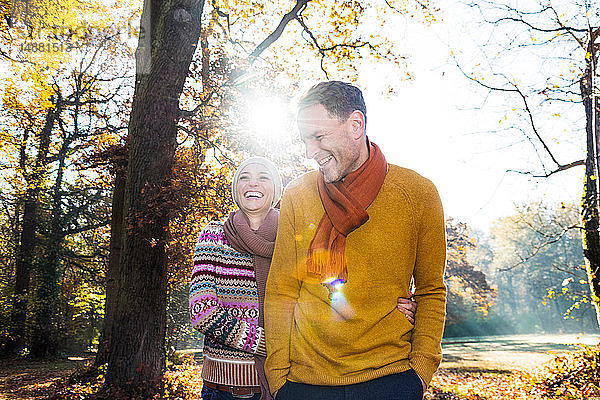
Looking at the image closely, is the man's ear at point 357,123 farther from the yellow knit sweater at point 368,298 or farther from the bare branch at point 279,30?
the bare branch at point 279,30

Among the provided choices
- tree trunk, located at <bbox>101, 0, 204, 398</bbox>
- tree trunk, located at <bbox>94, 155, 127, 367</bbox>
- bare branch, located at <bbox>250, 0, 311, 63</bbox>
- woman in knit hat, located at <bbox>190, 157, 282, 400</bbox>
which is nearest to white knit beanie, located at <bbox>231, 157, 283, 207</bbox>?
woman in knit hat, located at <bbox>190, 157, 282, 400</bbox>

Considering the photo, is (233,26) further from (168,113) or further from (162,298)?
(162,298)

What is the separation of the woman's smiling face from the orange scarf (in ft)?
3.65

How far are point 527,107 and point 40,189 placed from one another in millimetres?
21065

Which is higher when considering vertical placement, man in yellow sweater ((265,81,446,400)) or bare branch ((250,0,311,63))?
bare branch ((250,0,311,63))

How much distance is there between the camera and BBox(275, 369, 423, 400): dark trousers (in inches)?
71.7

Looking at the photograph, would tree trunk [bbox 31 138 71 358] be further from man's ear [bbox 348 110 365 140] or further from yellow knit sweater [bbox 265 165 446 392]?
man's ear [bbox 348 110 365 140]

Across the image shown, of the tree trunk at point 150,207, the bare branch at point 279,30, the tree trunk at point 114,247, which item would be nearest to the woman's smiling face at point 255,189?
the tree trunk at point 150,207

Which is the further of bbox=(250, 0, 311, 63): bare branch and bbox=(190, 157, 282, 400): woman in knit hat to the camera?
bbox=(250, 0, 311, 63): bare branch

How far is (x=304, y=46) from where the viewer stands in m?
14.3

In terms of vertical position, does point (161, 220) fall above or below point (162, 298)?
above

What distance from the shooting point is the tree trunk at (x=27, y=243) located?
20.1 m

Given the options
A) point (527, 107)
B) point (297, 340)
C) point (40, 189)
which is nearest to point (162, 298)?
point (297, 340)

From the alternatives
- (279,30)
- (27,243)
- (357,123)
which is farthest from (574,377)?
(27,243)
